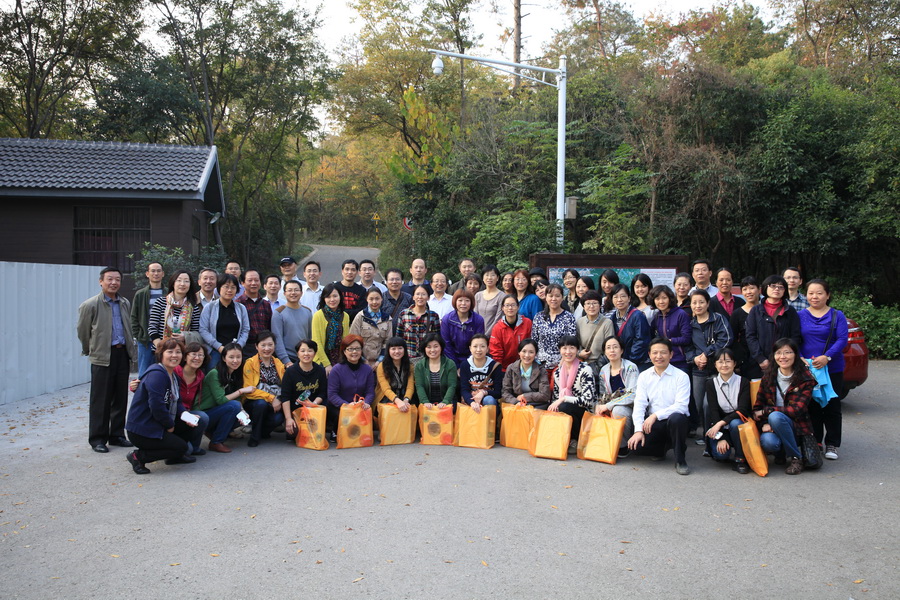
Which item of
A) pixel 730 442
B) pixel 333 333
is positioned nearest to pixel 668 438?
pixel 730 442

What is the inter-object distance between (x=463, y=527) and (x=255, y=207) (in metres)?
32.0

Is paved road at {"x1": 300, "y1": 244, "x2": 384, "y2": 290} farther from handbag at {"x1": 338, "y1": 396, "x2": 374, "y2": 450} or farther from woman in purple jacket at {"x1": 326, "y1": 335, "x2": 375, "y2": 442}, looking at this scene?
handbag at {"x1": 338, "y1": 396, "x2": 374, "y2": 450}

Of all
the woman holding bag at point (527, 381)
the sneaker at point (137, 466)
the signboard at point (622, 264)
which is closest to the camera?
the sneaker at point (137, 466)

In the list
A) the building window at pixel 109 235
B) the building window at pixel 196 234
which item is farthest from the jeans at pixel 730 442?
the building window at pixel 196 234

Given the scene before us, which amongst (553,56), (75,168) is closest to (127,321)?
(75,168)

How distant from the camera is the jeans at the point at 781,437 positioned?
5.99 m

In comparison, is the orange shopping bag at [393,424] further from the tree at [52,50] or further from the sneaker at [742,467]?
the tree at [52,50]

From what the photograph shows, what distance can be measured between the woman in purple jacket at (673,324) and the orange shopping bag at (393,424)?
2770mm

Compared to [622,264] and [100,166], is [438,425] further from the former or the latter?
[100,166]

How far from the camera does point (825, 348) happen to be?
22.2 ft

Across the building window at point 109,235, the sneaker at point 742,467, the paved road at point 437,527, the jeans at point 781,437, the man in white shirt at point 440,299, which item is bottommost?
the paved road at point 437,527

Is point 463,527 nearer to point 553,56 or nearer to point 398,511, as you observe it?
point 398,511

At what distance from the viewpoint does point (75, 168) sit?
56.4 ft

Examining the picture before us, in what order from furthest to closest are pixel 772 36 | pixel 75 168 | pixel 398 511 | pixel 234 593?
pixel 772 36 < pixel 75 168 < pixel 398 511 < pixel 234 593
